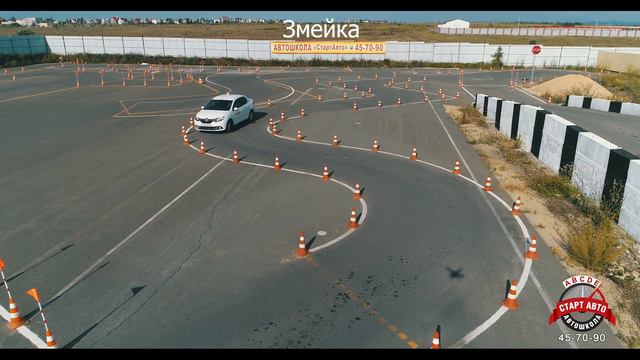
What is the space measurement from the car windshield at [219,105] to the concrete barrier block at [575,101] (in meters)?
26.3

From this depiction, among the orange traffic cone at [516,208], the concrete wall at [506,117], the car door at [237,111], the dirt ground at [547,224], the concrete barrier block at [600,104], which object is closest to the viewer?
the dirt ground at [547,224]

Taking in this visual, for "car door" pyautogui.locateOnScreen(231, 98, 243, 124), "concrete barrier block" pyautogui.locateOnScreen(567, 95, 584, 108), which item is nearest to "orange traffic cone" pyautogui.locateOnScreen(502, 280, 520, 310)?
"car door" pyautogui.locateOnScreen(231, 98, 243, 124)

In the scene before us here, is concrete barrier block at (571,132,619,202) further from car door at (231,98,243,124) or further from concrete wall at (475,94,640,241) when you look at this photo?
car door at (231,98,243,124)

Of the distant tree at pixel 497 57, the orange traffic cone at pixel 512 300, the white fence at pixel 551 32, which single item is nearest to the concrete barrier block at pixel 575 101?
the distant tree at pixel 497 57

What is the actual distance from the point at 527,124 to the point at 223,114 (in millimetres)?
15584

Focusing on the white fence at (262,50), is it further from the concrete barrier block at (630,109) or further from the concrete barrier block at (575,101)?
the concrete barrier block at (630,109)

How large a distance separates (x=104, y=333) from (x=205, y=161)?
11.7 metres

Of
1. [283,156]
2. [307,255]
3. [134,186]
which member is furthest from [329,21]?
[307,255]

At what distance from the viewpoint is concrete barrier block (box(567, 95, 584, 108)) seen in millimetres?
33781

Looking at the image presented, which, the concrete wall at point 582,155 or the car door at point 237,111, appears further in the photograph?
the car door at point 237,111

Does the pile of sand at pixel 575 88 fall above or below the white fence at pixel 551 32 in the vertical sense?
below

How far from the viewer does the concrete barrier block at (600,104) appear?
32031 millimetres

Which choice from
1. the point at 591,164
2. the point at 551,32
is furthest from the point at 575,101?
the point at 551,32

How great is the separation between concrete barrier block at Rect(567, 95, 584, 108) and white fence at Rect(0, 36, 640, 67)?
29924 mm
